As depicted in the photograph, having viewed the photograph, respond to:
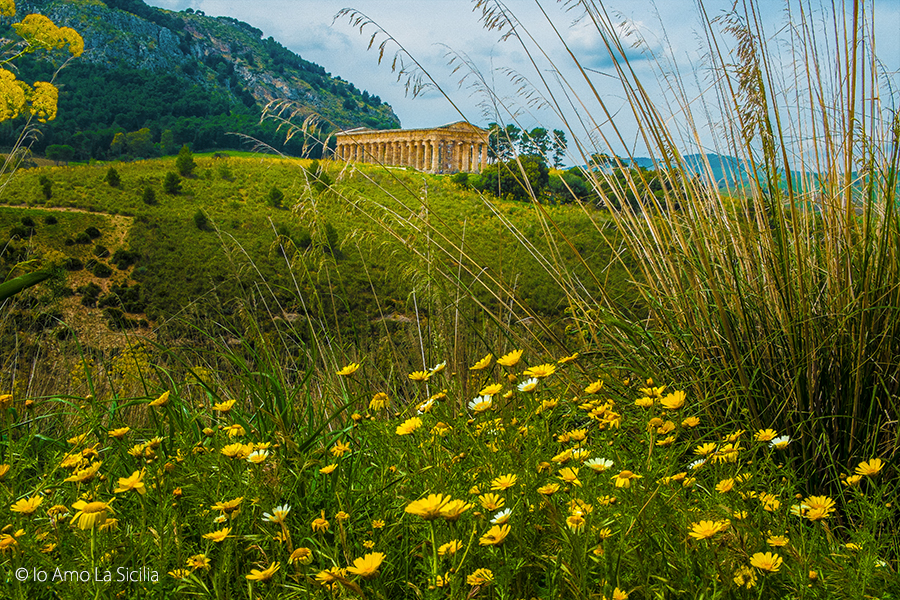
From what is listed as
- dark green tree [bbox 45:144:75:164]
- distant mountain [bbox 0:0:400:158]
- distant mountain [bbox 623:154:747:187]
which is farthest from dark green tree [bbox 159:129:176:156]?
distant mountain [bbox 623:154:747:187]

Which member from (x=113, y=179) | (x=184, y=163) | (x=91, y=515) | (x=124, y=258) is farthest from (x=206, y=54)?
(x=91, y=515)

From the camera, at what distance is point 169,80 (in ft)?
210

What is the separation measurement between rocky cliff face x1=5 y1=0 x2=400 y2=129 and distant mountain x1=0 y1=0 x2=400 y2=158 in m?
0.16

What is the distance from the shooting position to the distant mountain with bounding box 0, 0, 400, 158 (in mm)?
47812

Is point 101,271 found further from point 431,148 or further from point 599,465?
point 431,148

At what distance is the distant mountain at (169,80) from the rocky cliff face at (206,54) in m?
0.16

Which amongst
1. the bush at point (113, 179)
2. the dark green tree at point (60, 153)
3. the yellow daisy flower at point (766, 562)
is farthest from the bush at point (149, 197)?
the yellow daisy flower at point (766, 562)

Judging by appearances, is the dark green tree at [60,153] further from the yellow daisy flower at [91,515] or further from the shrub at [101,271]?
the yellow daisy flower at [91,515]

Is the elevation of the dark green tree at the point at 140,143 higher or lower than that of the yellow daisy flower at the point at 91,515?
lower

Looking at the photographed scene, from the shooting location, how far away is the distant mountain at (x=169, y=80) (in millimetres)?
47812

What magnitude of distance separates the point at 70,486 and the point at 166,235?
25.0 metres

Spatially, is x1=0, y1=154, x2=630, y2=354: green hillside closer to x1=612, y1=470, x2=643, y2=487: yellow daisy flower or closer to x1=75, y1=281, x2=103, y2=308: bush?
x1=75, y1=281, x2=103, y2=308: bush

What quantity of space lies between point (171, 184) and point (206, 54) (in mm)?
69873

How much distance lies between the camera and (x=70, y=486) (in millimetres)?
1093
